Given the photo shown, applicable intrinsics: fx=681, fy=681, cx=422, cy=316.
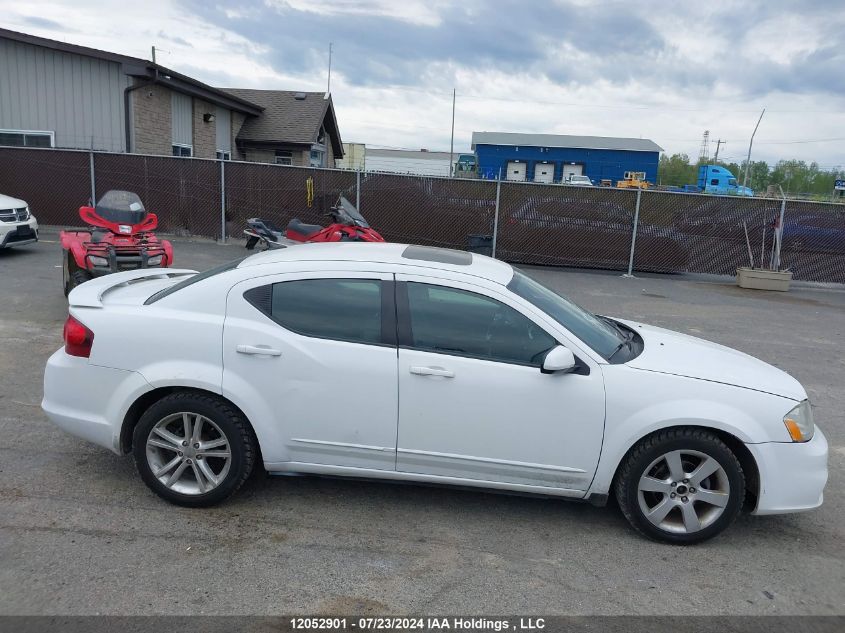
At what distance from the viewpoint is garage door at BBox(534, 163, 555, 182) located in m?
53.1

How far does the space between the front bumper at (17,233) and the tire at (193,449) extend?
9.67 m

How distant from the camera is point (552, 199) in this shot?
15.2 m

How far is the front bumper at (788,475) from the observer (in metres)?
3.67

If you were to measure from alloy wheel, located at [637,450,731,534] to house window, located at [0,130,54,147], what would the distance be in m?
18.9

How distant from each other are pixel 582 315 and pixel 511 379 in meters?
0.99

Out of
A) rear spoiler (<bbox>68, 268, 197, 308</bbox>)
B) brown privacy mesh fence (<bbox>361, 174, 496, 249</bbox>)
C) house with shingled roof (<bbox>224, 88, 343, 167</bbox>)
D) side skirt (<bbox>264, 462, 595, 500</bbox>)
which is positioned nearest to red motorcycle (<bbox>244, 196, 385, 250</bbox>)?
brown privacy mesh fence (<bbox>361, 174, 496, 249</bbox>)

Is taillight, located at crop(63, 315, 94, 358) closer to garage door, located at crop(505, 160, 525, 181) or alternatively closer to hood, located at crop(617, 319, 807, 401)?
hood, located at crop(617, 319, 807, 401)

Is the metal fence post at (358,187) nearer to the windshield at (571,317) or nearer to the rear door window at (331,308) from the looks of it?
the windshield at (571,317)

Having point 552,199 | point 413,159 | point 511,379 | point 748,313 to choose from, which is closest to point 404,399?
point 511,379

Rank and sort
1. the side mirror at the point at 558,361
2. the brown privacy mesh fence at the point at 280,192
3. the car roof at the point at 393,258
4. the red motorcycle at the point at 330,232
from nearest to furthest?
the side mirror at the point at 558,361
the car roof at the point at 393,258
the red motorcycle at the point at 330,232
the brown privacy mesh fence at the point at 280,192

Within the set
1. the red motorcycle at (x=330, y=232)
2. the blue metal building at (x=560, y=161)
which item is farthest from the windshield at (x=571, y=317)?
the blue metal building at (x=560, y=161)

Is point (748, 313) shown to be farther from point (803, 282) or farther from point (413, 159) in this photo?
point (413, 159)

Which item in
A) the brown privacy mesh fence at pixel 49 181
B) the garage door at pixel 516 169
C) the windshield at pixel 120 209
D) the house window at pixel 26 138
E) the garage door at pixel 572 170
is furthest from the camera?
the garage door at pixel 516 169

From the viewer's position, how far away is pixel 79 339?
155 inches
